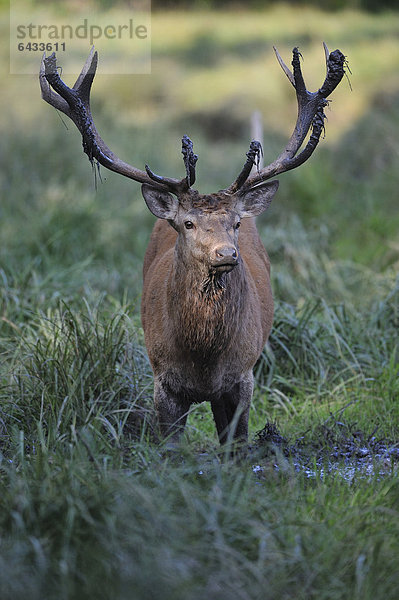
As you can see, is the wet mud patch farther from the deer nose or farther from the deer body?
the deer nose

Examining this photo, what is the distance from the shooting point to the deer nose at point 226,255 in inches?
171

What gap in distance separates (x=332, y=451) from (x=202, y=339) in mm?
1231

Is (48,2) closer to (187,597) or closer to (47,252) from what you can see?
(47,252)

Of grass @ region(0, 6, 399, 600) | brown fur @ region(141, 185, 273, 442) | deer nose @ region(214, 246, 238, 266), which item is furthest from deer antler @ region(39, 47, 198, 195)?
grass @ region(0, 6, 399, 600)

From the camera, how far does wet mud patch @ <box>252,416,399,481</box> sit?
475 cm

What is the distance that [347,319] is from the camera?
7395mm

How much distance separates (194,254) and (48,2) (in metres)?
13.9

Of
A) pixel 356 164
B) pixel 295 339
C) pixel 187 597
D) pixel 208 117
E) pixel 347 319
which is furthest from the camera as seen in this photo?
pixel 208 117

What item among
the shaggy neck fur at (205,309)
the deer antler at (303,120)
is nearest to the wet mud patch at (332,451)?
the shaggy neck fur at (205,309)

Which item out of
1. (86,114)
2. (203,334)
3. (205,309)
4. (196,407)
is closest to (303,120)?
(86,114)

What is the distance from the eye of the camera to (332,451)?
5.34 m

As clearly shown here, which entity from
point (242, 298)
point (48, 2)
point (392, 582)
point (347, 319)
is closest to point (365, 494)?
point (392, 582)

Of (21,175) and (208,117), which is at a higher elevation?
(208,117)

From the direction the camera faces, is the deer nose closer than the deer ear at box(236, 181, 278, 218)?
Yes
